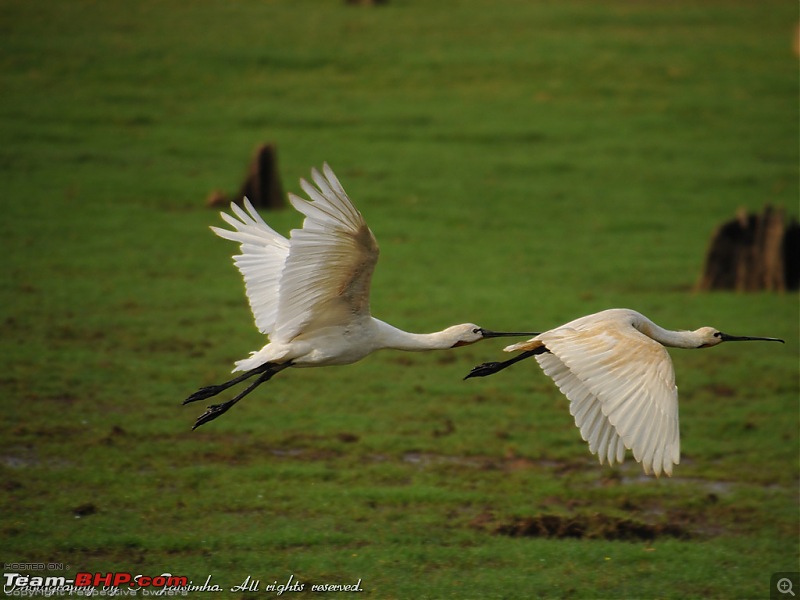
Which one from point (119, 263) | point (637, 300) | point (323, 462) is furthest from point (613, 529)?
point (119, 263)

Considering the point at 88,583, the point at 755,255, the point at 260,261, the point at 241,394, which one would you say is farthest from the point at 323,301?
the point at 755,255

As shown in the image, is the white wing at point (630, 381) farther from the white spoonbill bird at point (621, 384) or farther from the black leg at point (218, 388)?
the black leg at point (218, 388)

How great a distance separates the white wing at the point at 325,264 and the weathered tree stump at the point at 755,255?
31.4ft

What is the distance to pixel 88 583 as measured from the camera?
8.37 metres

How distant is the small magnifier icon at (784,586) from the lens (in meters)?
9.09

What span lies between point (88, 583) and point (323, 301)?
2475mm

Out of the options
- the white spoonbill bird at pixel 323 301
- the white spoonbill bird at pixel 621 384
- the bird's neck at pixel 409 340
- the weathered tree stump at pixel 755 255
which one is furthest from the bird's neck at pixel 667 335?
the weathered tree stump at pixel 755 255

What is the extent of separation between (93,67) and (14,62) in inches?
64.2

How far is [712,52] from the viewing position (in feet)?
101

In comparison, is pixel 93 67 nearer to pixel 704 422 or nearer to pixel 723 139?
pixel 723 139

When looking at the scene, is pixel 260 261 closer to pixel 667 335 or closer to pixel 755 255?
pixel 667 335

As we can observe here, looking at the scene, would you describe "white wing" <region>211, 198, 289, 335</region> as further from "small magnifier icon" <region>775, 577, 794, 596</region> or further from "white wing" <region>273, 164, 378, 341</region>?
"small magnifier icon" <region>775, 577, 794, 596</region>

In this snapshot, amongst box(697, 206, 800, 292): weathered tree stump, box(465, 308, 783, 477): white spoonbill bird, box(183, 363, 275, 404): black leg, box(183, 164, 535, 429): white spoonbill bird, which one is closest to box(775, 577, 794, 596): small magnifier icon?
box(465, 308, 783, 477): white spoonbill bird

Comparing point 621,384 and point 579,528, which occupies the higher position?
point 621,384
